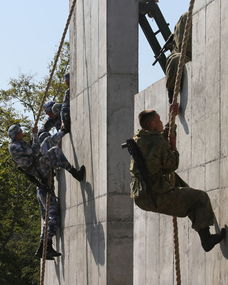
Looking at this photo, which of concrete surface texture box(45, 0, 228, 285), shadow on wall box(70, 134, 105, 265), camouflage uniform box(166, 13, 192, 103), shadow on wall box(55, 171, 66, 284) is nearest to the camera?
concrete surface texture box(45, 0, 228, 285)

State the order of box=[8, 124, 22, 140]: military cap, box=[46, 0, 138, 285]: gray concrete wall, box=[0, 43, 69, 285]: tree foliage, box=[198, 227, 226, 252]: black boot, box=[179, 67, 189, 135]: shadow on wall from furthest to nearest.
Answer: box=[0, 43, 69, 285]: tree foliage < box=[8, 124, 22, 140]: military cap < box=[46, 0, 138, 285]: gray concrete wall < box=[179, 67, 189, 135]: shadow on wall < box=[198, 227, 226, 252]: black boot

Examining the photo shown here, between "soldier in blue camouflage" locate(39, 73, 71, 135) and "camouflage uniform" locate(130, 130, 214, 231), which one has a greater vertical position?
"soldier in blue camouflage" locate(39, 73, 71, 135)

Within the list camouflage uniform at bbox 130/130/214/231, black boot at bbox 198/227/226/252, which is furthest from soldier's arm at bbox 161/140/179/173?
black boot at bbox 198/227/226/252

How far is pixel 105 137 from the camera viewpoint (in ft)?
41.5

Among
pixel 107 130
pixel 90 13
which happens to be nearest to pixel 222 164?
pixel 107 130

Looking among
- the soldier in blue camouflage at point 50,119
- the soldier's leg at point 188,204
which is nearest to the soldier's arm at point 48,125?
the soldier in blue camouflage at point 50,119

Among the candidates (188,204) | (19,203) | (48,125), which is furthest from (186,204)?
(19,203)

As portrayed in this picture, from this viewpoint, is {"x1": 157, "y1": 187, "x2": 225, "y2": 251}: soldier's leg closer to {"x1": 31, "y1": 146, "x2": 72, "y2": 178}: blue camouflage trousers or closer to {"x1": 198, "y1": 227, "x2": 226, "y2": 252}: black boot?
{"x1": 198, "y1": 227, "x2": 226, "y2": 252}: black boot

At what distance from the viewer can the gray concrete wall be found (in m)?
12.5

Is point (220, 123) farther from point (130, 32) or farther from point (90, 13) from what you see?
point (90, 13)

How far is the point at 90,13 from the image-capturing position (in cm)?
1381

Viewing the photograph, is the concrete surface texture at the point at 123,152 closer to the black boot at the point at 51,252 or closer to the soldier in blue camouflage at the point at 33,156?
the black boot at the point at 51,252

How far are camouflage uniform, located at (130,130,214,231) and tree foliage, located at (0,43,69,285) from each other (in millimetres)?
24789

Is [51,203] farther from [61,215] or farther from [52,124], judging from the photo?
[52,124]
